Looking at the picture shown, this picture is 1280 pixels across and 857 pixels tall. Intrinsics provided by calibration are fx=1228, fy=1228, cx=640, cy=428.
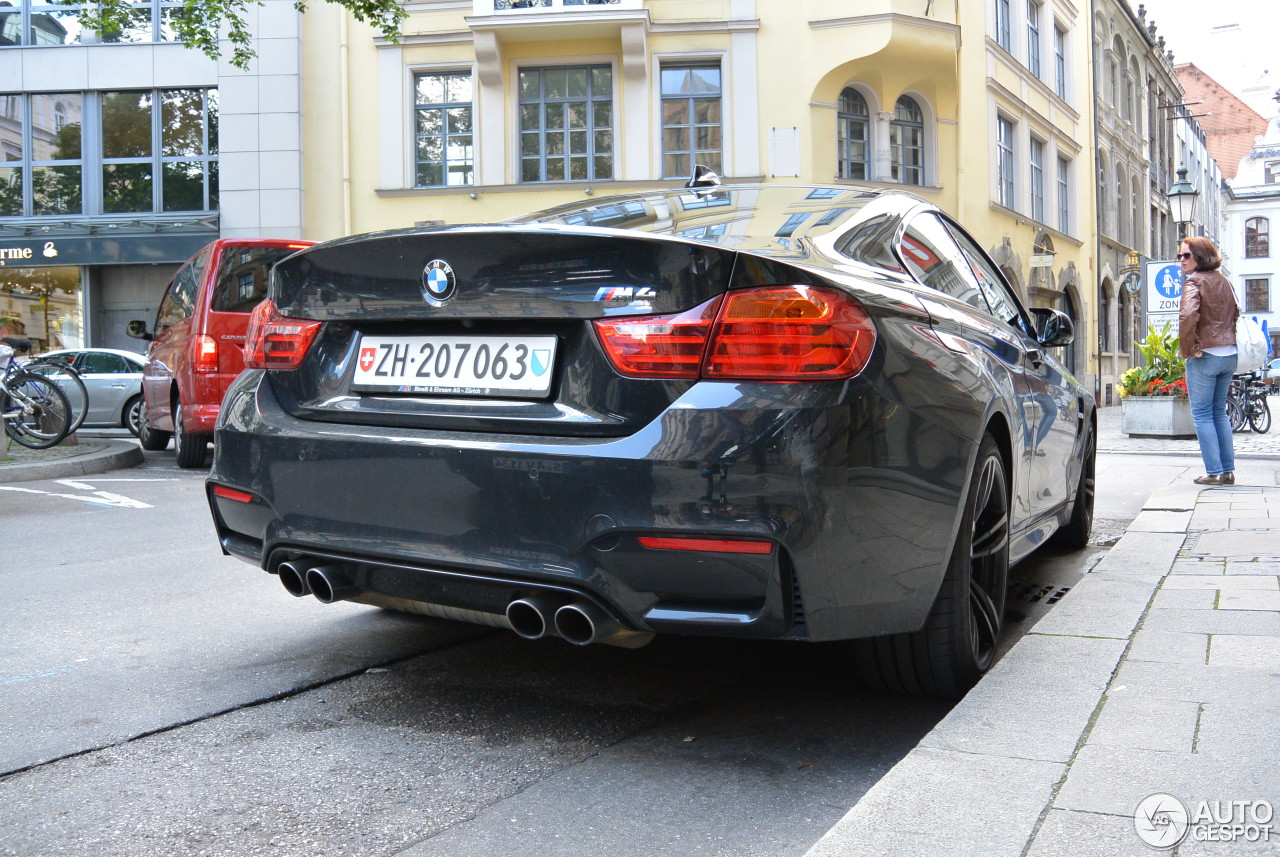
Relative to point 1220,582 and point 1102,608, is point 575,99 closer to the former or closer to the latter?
point 1220,582

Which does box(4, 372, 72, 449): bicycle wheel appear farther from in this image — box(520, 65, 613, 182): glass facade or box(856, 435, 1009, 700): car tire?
box(520, 65, 613, 182): glass facade

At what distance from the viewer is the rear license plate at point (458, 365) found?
2748 mm

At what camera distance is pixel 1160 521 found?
19.7 feet

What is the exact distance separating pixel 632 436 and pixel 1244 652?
183 centimetres

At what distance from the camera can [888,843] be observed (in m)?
2.05

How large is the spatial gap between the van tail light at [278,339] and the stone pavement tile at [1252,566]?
3397 mm

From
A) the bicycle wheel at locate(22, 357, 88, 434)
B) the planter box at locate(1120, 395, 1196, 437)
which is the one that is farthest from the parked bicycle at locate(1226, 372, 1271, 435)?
the bicycle wheel at locate(22, 357, 88, 434)

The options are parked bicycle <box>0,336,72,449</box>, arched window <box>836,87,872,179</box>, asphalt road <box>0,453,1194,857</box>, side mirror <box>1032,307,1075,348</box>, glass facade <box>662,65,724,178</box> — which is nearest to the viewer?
asphalt road <box>0,453,1194,857</box>

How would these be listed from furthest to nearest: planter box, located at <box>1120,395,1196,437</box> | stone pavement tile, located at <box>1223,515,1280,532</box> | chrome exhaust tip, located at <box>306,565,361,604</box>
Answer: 1. planter box, located at <box>1120,395,1196,437</box>
2. stone pavement tile, located at <box>1223,515,1280,532</box>
3. chrome exhaust tip, located at <box>306,565,361,604</box>

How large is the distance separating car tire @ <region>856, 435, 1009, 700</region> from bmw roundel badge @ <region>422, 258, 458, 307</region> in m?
1.35

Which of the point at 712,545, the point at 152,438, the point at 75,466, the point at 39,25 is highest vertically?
the point at 39,25

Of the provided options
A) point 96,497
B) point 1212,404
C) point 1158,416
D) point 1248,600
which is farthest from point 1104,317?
point 1248,600

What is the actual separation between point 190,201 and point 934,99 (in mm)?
13494
